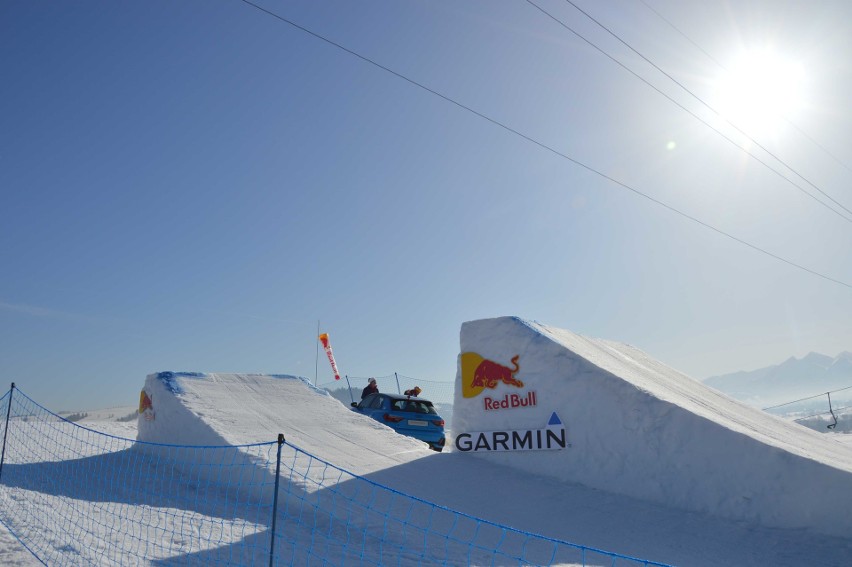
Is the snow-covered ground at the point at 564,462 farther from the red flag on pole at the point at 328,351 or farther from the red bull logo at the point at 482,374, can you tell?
the red flag on pole at the point at 328,351

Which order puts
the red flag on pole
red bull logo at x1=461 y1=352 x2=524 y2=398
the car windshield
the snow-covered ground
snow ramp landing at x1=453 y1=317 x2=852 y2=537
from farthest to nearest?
the red flag on pole → the car windshield → red bull logo at x1=461 y1=352 x2=524 y2=398 → snow ramp landing at x1=453 y1=317 x2=852 y2=537 → the snow-covered ground

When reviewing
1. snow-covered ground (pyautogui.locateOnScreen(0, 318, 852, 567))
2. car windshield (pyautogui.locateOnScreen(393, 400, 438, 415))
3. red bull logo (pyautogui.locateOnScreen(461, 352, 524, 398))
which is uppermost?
red bull logo (pyautogui.locateOnScreen(461, 352, 524, 398))

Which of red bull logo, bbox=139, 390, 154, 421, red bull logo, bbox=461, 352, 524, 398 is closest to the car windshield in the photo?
red bull logo, bbox=461, 352, 524, 398

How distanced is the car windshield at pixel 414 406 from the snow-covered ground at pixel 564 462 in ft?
4.23

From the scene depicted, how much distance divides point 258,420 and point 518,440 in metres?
4.41

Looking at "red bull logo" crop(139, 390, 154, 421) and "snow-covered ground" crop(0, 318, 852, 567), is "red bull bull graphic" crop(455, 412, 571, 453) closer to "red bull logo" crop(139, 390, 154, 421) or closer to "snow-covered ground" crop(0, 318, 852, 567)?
"snow-covered ground" crop(0, 318, 852, 567)

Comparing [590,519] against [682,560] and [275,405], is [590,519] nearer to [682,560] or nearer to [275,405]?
[682,560]

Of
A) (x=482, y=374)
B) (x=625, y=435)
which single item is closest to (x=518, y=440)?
(x=482, y=374)

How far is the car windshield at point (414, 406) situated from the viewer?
1267 cm

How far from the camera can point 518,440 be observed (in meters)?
9.55

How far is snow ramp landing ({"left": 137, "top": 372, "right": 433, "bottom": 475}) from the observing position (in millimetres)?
9133

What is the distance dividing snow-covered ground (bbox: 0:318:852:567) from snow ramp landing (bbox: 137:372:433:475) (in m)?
0.03

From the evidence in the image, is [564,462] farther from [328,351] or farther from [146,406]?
[328,351]

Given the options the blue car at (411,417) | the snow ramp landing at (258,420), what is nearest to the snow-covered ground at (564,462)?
the snow ramp landing at (258,420)
